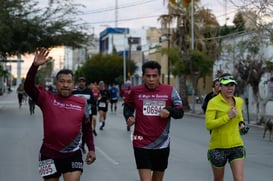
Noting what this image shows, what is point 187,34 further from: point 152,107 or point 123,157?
point 152,107

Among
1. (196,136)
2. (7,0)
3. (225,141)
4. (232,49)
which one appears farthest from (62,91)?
(7,0)

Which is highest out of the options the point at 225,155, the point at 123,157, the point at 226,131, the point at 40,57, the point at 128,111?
the point at 40,57

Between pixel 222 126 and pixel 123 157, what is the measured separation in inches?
265

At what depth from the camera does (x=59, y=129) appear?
20.9 feet

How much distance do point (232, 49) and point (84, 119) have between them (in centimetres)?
2513

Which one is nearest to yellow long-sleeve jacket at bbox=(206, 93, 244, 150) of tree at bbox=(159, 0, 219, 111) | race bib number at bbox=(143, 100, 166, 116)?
race bib number at bbox=(143, 100, 166, 116)

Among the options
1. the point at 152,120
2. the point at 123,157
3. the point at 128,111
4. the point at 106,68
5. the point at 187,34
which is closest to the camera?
the point at 152,120

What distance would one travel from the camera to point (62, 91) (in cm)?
657

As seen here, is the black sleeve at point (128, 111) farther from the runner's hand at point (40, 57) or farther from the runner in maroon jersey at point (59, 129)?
the runner's hand at point (40, 57)

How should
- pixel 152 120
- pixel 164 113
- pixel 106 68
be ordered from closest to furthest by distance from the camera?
pixel 164 113 → pixel 152 120 → pixel 106 68

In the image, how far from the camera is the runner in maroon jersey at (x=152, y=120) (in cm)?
712

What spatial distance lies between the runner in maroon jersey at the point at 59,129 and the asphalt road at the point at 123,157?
172 inches

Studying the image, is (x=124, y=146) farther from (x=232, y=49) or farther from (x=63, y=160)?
(x=232, y=49)

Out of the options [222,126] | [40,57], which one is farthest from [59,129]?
[222,126]
